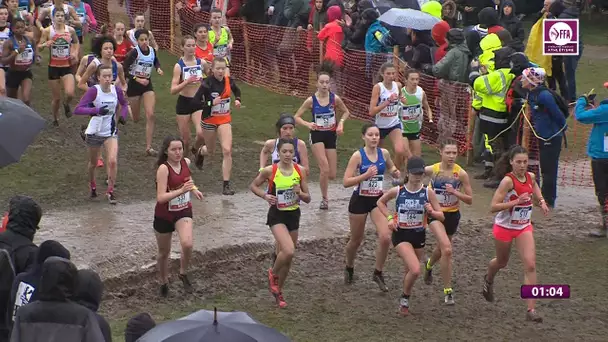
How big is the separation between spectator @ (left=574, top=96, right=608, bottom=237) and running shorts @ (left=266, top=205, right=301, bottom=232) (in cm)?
452

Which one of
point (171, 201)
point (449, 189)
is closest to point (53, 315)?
point (171, 201)

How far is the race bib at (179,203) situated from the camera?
1148 centimetres

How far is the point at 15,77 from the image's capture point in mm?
17312

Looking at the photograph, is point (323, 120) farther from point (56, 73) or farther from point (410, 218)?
point (56, 73)

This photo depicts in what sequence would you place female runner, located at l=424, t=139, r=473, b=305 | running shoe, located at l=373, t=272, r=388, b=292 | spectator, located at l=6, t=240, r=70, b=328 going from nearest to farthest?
spectator, located at l=6, t=240, r=70, b=328 < female runner, located at l=424, t=139, r=473, b=305 < running shoe, located at l=373, t=272, r=388, b=292

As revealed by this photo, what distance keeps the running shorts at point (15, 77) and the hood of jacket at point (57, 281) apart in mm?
10888

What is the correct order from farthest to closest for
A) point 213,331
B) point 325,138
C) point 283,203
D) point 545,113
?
point 545,113 → point 325,138 → point 283,203 → point 213,331

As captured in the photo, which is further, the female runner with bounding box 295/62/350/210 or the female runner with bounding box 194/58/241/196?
the female runner with bounding box 194/58/241/196

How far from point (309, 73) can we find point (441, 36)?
12.6 ft

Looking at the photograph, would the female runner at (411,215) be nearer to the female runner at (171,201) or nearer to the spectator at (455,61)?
the female runner at (171,201)

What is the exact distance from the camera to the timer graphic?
37.0 ft

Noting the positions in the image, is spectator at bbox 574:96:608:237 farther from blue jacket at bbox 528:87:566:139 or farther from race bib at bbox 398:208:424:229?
race bib at bbox 398:208:424:229

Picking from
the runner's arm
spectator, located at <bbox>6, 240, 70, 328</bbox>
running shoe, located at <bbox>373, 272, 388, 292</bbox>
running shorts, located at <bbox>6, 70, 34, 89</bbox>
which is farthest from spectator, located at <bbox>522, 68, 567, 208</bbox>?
spectator, located at <bbox>6, 240, 70, 328</bbox>

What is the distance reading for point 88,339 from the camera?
22.8 ft
